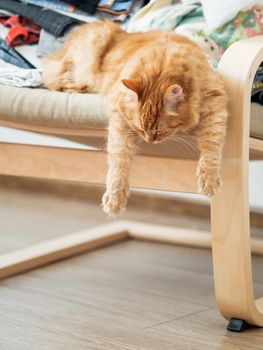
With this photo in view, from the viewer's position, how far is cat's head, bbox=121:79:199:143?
1432 mm

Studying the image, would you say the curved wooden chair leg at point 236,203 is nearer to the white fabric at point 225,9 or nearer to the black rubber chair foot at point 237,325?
the black rubber chair foot at point 237,325

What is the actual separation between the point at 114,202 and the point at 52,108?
29 centimetres

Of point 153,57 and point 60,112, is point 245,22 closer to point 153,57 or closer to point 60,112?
point 153,57

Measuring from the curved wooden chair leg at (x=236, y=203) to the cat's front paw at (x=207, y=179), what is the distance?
66mm

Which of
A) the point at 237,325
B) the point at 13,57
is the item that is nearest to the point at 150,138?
the point at 237,325

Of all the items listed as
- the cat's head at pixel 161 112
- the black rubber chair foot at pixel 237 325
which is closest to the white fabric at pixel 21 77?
the cat's head at pixel 161 112

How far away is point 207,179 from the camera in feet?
4.59

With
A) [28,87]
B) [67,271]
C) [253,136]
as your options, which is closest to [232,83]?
[253,136]

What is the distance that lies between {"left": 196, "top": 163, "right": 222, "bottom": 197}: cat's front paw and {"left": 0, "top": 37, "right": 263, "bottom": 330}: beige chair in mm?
66

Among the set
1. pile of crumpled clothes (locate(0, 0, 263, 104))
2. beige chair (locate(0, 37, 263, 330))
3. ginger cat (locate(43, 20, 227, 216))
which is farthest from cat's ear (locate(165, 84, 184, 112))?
pile of crumpled clothes (locate(0, 0, 263, 104))

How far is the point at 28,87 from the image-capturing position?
1.75 metres

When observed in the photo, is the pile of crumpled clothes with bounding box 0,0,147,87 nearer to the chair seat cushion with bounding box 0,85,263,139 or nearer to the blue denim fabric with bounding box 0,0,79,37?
the blue denim fabric with bounding box 0,0,79,37

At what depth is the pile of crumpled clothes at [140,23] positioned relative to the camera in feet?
5.93

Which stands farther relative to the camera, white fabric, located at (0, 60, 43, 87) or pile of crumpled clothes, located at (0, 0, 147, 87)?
pile of crumpled clothes, located at (0, 0, 147, 87)
